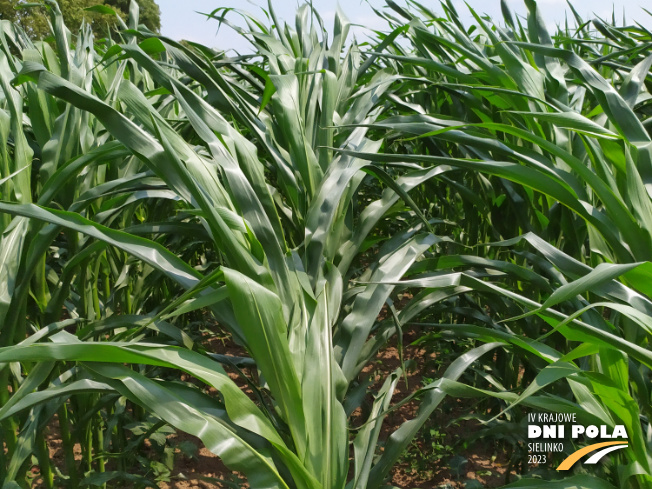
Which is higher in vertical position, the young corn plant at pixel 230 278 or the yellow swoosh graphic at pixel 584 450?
the young corn plant at pixel 230 278

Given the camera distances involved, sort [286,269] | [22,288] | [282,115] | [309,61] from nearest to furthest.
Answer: [286,269], [22,288], [282,115], [309,61]

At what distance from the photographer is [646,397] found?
0.80 meters

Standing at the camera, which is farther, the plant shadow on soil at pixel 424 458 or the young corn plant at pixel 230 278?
the plant shadow on soil at pixel 424 458

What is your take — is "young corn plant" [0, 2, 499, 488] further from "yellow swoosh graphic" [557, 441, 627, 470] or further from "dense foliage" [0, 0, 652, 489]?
"yellow swoosh graphic" [557, 441, 627, 470]

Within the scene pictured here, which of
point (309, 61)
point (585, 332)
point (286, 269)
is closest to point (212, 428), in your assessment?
point (286, 269)

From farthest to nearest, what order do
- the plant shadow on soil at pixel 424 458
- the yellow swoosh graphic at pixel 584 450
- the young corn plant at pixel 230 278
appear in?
the plant shadow on soil at pixel 424 458, the yellow swoosh graphic at pixel 584 450, the young corn plant at pixel 230 278

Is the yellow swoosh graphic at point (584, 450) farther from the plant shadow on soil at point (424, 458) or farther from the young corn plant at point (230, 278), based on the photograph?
the plant shadow on soil at point (424, 458)

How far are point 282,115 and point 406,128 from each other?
0.24 m

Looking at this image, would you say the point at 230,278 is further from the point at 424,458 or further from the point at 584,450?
the point at 424,458

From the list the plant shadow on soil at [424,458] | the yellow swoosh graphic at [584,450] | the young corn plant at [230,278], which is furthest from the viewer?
the plant shadow on soil at [424,458]

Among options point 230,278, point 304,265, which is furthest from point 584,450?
point 230,278

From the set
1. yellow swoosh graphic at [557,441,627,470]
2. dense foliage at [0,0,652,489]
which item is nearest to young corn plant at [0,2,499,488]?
dense foliage at [0,0,652,489]

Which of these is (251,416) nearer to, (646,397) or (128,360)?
(128,360)

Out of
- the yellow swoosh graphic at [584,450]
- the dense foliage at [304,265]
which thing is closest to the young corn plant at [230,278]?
the dense foliage at [304,265]
